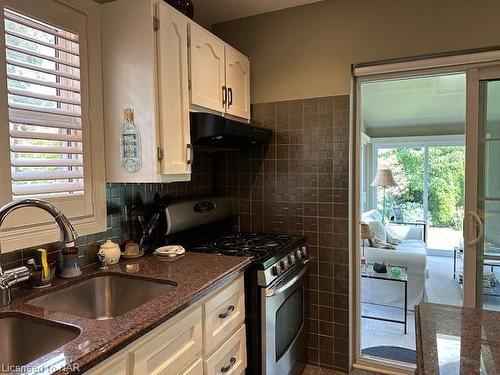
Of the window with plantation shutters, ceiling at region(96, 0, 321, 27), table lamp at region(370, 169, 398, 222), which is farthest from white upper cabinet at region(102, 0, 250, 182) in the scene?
table lamp at region(370, 169, 398, 222)

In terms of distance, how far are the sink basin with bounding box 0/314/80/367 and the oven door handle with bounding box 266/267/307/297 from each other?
3.18 feet

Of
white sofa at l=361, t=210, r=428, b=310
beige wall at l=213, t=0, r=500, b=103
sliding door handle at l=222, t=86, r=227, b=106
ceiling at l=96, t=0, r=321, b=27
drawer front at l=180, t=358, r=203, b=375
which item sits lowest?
white sofa at l=361, t=210, r=428, b=310

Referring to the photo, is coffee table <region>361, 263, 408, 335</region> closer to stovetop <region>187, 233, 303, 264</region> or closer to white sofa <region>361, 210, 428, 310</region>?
white sofa <region>361, 210, 428, 310</region>

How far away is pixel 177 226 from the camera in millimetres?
2004

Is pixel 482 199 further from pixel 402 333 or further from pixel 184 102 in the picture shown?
pixel 184 102

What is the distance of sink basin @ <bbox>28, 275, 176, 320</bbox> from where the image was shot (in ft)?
4.67

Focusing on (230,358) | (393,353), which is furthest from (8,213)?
(393,353)

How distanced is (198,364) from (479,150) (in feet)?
6.36

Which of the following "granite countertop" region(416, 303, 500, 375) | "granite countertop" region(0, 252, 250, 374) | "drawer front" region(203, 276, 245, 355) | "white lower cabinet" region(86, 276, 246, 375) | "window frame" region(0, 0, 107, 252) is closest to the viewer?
"granite countertop" region(416, 303, 500, 375)

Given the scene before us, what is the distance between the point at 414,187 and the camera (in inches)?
228

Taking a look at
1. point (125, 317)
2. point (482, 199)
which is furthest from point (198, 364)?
point (482, 199)

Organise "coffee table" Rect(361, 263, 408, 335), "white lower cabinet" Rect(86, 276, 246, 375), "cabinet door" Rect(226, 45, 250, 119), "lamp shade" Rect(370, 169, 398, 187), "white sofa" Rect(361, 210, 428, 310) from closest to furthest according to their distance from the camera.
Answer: "white lower cabinet" Rect(86, 276, 246, 375) → "cabinet door" Rect(226, 45, 250, 119) → "coffee table" Rect(361, 263, 408, 335) → "white sofa" Rect(361, 210, 428, 310) → "lamp shade" Rect(370, 169, 398, 187)

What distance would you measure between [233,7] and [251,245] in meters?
1.55

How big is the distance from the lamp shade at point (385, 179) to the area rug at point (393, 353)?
3239 mm
